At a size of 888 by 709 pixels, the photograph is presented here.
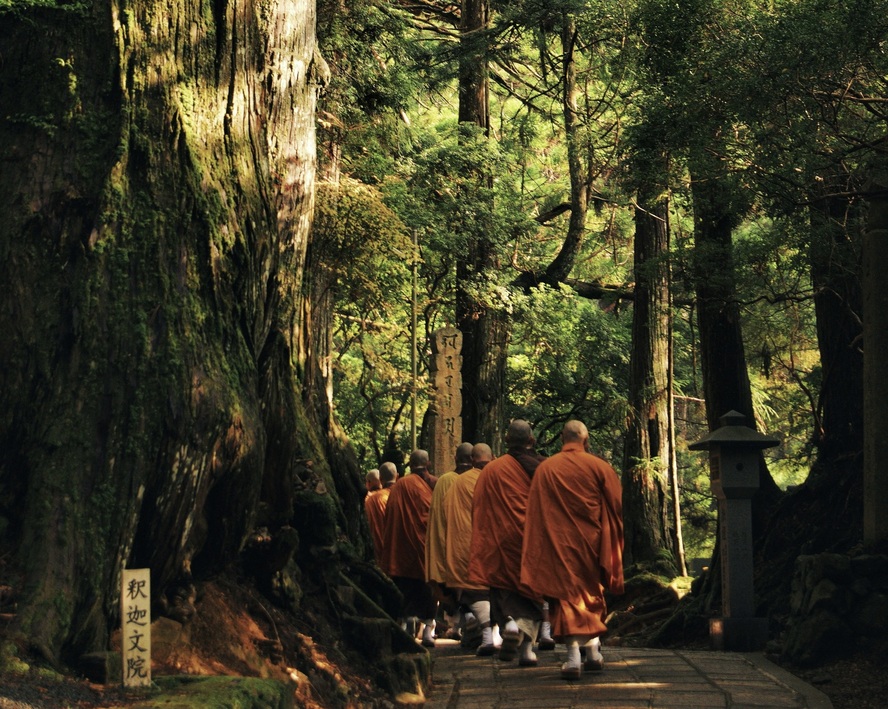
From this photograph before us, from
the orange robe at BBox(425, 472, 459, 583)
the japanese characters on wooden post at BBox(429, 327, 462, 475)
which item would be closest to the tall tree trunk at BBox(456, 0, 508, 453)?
the japanese characters on wooden post at BBox(429, 327, 462, 475)

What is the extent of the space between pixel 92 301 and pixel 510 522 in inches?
181

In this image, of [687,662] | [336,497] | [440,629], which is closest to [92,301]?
[336,497]

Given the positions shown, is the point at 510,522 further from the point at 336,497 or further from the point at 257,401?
the point at 257,401

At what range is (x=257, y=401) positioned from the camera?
7.36m

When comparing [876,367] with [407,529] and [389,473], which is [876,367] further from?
[389,473]

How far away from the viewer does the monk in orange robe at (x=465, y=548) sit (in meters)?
10.8

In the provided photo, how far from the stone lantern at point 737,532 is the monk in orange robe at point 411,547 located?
295 centimetres

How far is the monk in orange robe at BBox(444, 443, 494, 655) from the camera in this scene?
10836 millimetres

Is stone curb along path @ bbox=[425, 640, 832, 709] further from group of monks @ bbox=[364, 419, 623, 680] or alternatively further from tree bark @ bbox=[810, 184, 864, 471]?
tree bark @ bbox=[810, 184, 864, 471]

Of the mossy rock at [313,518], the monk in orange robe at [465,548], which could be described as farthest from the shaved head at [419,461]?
the mossy rock at [313,518]

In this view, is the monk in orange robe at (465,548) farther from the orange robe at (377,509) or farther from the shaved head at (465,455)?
the orange robe at (377,509)

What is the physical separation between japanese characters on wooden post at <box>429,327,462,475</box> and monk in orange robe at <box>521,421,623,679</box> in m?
6.87

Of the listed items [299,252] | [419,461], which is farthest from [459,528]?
[299,252]

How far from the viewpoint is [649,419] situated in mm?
17531
